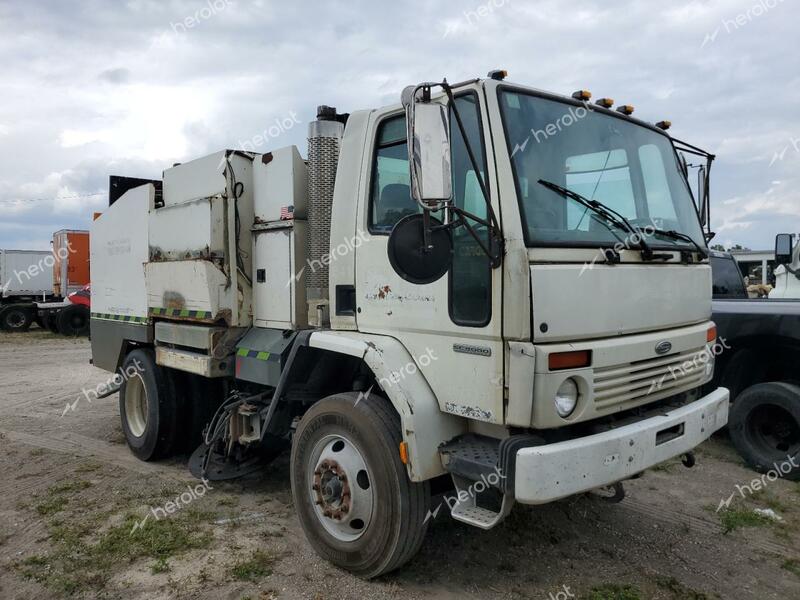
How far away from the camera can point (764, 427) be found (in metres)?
5.57

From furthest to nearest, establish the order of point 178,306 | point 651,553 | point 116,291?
1. point 116,291
2. point 178,306
3. point 651,553

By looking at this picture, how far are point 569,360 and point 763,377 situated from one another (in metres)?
4.01

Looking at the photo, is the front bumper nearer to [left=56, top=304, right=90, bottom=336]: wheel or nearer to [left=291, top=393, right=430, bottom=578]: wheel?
[left=291, top=393, right=430, bottom=578]: wheel

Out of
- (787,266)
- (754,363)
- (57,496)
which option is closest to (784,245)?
(787,266)

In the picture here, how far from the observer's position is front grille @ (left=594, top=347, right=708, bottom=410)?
307cm

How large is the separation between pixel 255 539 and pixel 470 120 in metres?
2.91

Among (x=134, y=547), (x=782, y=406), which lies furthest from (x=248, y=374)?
(x=782, y=406)

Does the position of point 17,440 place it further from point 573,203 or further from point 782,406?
point 782,406

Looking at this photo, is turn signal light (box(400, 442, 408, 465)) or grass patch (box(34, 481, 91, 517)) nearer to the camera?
turn signal light (box(400, 442, 408, 465))

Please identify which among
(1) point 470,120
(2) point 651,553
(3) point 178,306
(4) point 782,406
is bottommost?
(2) point 651,553

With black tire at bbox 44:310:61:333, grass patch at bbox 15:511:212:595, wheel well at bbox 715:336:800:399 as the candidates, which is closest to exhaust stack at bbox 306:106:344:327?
grass patch at bbox 15:511:212:595

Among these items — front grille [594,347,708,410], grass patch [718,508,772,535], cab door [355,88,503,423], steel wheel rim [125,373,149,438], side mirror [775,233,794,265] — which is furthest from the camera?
side mirror [775,233,794,265]

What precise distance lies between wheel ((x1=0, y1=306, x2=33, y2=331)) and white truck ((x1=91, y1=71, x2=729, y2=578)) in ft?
59.8

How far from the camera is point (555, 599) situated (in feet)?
10.8
